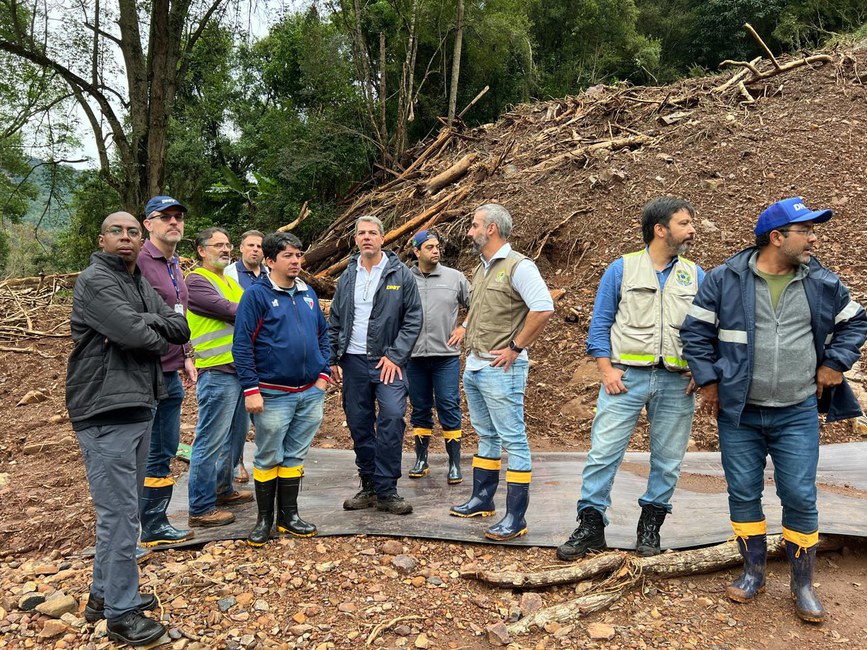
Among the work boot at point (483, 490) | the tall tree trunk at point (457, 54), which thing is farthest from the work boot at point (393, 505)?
the tall tree trunk at point (457, 54)

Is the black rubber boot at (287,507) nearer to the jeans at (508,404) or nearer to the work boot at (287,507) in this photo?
the work boot at (287,507)

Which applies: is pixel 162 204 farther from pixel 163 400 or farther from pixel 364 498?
pixel 364 498

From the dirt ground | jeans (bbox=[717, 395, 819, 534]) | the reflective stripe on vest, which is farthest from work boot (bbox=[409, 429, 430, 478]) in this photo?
jeans (bbox=[717, 395, 819, 534])

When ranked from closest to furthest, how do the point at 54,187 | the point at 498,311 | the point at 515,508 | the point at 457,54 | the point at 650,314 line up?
the point at 650,314 → the point at 515,508 → the point at 498,311 → the point at 54,187 → the point at 457,54

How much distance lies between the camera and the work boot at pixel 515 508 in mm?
3521

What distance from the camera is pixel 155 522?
11.7 feet

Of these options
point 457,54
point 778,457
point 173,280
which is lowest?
point 778,457

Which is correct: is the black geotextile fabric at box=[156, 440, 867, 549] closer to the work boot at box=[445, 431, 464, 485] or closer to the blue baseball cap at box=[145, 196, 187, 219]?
the work boot at box=[445, 431, 464, 485]

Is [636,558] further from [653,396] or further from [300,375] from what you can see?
[300,375]

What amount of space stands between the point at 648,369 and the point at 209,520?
280 cm

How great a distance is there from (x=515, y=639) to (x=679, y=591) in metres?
0.91

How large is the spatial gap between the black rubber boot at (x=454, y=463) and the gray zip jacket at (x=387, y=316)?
3.61 feet

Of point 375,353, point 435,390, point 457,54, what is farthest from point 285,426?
point 457,54

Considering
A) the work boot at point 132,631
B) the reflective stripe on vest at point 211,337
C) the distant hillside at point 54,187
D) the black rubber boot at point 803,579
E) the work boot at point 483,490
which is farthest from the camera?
the distant hillside at point 54,187
